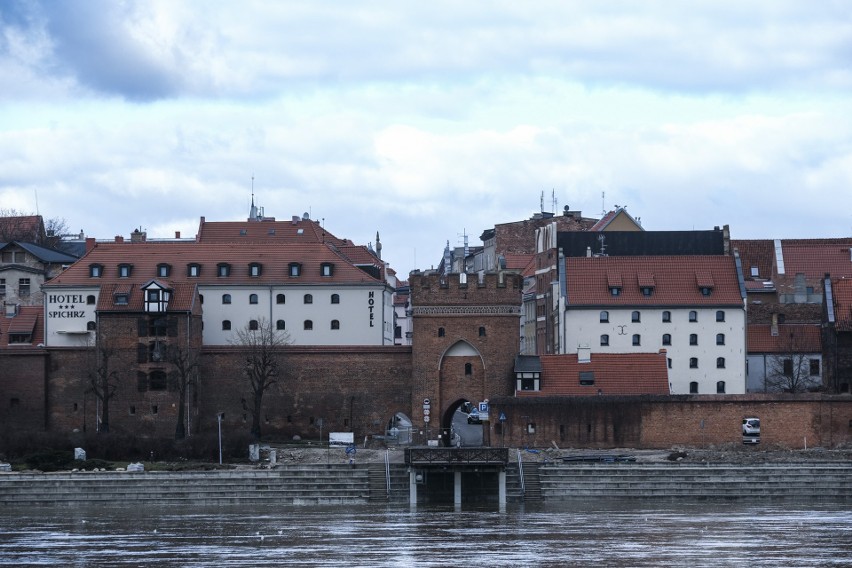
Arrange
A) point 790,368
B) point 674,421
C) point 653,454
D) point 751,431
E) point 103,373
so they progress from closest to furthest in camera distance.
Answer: point 653,454, point 751,431, point 674,421, point 103,373, point 790,368

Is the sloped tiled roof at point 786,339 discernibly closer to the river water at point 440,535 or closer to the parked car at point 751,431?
the parked car at point 751,431

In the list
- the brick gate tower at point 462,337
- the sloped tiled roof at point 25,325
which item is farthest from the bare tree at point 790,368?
the sloped tiled roof at point 25,325

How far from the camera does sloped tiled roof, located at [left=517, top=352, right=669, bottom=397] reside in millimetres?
89312

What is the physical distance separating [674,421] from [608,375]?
4.39m

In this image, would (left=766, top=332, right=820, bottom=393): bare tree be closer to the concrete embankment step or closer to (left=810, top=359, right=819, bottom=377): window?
(left=810, top=359, right=819, bottom=377): window

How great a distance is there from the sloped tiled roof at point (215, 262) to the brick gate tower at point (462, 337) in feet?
35.7

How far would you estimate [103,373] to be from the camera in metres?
91.9

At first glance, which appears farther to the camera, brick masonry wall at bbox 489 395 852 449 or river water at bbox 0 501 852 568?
brick masonry wall at bbox 489 395 852 449

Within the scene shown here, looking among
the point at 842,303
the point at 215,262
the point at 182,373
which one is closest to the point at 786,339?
the point at 842,303

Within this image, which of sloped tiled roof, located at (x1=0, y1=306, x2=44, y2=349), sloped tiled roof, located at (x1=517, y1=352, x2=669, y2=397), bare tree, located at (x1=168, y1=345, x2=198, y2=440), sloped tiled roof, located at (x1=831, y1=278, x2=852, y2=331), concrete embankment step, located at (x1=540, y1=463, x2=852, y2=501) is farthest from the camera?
sloped tiled roof, located at (x1=0, y1=306, x2=44, y2=349)

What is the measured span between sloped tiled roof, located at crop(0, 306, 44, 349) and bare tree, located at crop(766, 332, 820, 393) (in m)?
37.2

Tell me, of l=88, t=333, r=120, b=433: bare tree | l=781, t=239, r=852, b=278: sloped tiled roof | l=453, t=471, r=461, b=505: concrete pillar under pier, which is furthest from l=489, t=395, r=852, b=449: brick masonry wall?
l=781, t=239, r=852, b=278: sloped tiled roof

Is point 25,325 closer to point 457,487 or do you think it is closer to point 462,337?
point 462,337

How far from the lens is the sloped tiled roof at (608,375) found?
89.3 m
